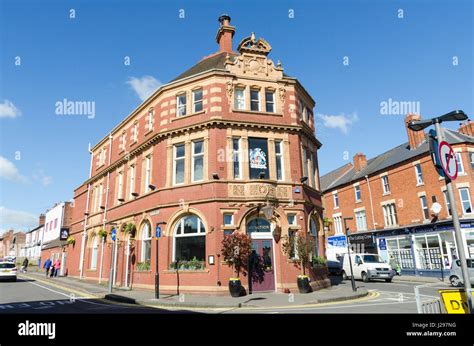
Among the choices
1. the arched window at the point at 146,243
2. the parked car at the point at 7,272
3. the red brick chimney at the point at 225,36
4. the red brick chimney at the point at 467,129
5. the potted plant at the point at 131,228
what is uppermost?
the red brick chimney at the point at 225,36

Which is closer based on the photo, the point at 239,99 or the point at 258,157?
the point at 258,157

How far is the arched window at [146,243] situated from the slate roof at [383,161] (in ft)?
85.5

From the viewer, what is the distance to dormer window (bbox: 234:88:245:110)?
18969 millimetres

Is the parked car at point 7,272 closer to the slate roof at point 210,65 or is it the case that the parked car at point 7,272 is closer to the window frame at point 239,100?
the slate roof at point 210,65

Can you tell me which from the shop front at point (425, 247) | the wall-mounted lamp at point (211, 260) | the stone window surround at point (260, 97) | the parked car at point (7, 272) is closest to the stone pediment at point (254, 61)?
the stone window surround at point (260, 97)

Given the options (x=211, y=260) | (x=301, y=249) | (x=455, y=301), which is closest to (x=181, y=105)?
(x=211, y=260)

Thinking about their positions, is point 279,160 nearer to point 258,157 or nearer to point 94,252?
point 258,157

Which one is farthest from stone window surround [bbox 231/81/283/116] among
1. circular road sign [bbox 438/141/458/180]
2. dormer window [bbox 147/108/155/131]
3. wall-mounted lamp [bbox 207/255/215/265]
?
circular road sign [bbox 438/141/458/180]

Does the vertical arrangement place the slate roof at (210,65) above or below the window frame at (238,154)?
above

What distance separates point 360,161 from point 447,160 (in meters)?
37.6

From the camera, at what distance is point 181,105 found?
19766 millimetres

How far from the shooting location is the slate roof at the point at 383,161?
2853 cm
